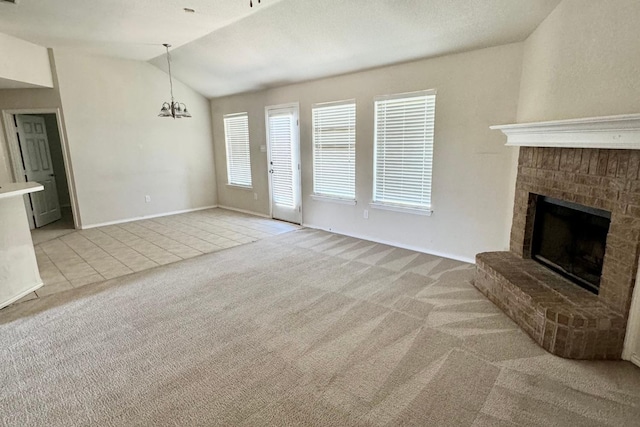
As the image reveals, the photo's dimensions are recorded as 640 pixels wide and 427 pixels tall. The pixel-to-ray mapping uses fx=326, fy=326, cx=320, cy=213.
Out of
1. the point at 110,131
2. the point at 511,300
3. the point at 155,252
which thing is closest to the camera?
the point at 511,300

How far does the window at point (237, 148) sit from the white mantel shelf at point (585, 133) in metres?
5.02

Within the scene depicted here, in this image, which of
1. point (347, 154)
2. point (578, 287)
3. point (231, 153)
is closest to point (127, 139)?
point (231, 153)

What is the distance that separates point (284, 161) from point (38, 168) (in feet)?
15.1

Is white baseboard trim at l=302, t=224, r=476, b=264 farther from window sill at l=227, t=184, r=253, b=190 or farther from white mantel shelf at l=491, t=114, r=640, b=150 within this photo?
window sill at l=227, t=184, r=253, b=190

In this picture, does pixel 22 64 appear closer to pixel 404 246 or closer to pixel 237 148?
pixel 237 148

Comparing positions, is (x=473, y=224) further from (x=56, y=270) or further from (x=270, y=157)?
(x=56, y=270)

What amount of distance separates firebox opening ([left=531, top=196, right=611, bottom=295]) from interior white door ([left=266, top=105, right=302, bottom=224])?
12.4 feet

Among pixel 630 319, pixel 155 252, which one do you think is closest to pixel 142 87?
pixel 155 252

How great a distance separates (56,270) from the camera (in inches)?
155

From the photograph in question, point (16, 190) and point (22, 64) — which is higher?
point (22, 64)

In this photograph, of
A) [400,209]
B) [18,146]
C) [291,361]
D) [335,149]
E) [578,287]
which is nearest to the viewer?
[291,361]

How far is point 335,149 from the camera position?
5.13 metres

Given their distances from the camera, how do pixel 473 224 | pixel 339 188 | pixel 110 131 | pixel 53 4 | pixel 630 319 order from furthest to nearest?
pixel 110 131 < pixel 339 188 < pixel 473 224 < pixel 53 4 < pixel 630 319

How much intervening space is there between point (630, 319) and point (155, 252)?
16.3 ft
